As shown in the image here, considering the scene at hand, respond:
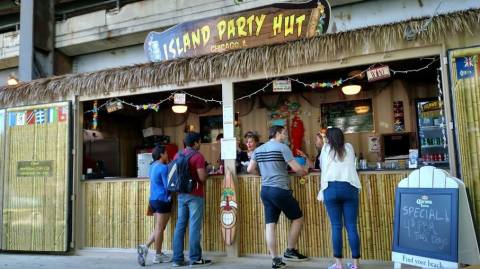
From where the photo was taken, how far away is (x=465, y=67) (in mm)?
5125

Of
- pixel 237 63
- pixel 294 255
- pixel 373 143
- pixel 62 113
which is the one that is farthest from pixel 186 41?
pixel 373 143

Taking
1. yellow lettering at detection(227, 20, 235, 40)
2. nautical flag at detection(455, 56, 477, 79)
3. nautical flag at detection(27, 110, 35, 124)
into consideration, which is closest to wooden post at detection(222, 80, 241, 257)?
yellow lettering at detection(227, 20, 235, 40)

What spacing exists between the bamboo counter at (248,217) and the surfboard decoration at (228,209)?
15 cm

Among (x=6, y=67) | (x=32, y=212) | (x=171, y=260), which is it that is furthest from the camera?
(x=6, y=67)

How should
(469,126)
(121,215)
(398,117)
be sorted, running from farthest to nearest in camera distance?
(398,117) < (121,215) < (469,126)

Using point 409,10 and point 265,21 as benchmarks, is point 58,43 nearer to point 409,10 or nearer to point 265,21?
point 265,21

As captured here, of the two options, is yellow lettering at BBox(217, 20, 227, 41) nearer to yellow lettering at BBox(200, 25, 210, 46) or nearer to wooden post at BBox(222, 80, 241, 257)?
yellow lettering at BBox(200, 25, 210, 46)

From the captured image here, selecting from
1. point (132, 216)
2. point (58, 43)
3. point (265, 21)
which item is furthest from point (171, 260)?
point (58, 43)

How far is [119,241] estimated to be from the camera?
22.7 ft

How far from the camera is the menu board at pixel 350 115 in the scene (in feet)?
28.5

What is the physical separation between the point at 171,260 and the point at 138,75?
9.22 ft

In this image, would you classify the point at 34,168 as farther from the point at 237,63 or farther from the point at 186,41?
the point at 237,63

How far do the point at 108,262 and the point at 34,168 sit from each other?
2.22 metres

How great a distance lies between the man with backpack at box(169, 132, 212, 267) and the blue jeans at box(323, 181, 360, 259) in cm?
172
